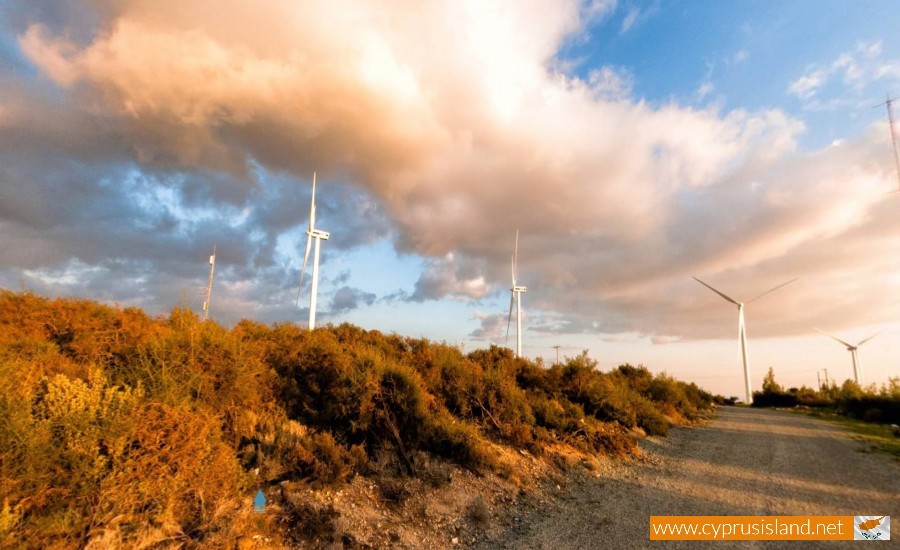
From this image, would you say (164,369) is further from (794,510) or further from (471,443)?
(794,510)

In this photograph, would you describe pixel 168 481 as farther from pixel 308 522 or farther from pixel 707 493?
pixel 707 493

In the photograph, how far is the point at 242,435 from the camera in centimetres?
816

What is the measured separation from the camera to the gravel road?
7.30m

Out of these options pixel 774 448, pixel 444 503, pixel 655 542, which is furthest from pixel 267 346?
pixel 774 448

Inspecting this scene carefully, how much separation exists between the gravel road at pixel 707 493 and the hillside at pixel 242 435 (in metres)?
0.98

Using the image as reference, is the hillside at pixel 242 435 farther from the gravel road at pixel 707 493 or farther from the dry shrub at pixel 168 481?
the gravel road at pixel 707 493

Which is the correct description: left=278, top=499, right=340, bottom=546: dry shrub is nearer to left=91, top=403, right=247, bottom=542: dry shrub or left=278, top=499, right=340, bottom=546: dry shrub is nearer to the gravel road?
left=91, top=403, right=247, bottom=542: dry shrub

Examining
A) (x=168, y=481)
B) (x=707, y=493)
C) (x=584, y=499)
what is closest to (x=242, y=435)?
(x=168, y=481)

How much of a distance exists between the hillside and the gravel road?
3.21 ft

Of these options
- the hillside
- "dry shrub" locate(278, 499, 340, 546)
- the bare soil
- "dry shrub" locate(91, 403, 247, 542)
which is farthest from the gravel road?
"dry shrub" locate(91, 403, 247, 542)

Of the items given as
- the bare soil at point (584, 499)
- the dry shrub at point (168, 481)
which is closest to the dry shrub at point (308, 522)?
the bare soil at point (584, 499)

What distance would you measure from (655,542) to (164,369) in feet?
27.3

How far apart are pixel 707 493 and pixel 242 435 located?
8.99 meters

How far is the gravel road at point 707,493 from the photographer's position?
7.30m
